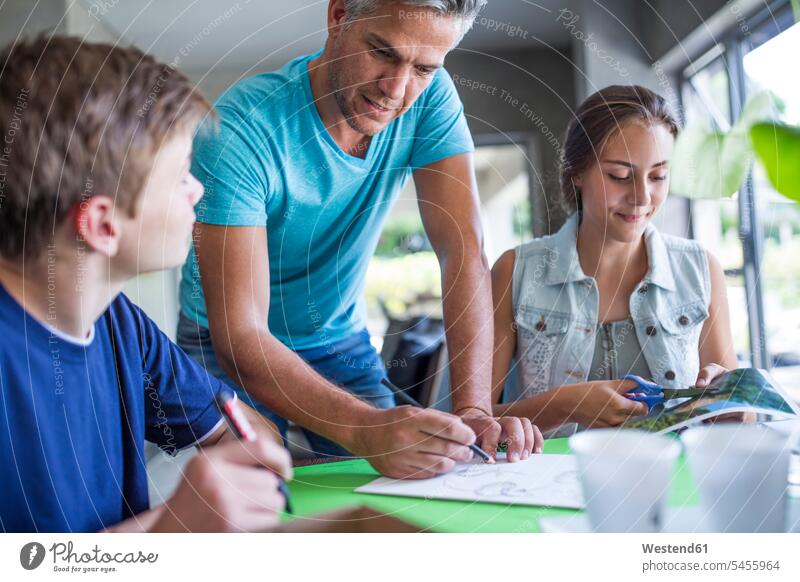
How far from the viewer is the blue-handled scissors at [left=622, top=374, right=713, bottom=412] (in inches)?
21.4

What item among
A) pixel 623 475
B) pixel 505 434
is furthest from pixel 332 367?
pixel 623 475

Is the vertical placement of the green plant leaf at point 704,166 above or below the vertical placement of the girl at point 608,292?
above

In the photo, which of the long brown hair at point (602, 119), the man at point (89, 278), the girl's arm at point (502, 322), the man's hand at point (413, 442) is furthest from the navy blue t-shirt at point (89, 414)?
the long brown hair at point (602, 119)

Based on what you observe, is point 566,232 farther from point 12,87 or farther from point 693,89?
point 12,87

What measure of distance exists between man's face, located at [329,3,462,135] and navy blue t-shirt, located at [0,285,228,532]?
22 cm

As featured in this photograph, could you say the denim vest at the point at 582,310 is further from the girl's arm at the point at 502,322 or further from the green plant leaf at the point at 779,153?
the green plant leaf at the point at 779,153

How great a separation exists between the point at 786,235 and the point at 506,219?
21cm

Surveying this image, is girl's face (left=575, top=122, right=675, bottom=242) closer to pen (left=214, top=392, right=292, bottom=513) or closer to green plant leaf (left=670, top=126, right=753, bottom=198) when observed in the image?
green plant leaf (left=670, top=126, right=753, bottom=198)

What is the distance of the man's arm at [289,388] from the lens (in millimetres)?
527

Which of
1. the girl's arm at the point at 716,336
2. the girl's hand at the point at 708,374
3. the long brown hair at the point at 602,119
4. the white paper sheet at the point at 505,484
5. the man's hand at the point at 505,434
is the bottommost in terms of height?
the white paper sheet at the point at 505,484

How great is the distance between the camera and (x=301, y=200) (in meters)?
0.53

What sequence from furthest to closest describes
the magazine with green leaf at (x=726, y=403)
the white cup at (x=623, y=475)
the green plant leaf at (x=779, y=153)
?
the magazine with green leaf at (x=726, y=403) → the white cup at (x=623, y=475) → the green plant leaf at (x=779, y=153)
